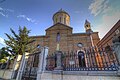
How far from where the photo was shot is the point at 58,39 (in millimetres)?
18531

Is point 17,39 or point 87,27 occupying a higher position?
point 87,27

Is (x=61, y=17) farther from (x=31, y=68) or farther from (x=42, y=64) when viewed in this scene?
(x=42, y=64)

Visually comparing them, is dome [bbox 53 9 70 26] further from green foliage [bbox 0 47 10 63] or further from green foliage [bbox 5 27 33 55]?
green foliage [bbox 0 47 10 63]

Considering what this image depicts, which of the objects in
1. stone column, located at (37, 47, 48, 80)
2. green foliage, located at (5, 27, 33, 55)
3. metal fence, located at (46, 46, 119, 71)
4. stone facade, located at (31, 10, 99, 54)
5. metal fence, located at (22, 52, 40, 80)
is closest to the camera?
metal fence, located at (46, 46, 119, 71)

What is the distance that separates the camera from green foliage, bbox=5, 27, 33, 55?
1248 cm

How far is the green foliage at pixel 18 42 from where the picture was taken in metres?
12.5

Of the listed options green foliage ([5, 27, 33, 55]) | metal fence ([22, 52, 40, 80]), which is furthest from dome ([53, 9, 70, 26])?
metal fence ([22, 52, 40, 80])

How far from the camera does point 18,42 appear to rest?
13.2 m

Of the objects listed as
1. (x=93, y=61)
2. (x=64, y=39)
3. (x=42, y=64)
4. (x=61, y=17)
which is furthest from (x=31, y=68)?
(x=61, y=17)

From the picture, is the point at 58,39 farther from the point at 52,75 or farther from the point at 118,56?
the point at 118,56

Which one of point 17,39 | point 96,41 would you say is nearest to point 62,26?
point 96,41

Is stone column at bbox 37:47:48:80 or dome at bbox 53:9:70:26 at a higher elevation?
dome at bbox 53:9:70:26

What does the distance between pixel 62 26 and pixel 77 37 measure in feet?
14.2

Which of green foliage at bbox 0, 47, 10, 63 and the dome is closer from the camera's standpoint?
green foliage at bbox 0, 47, 10, 63
